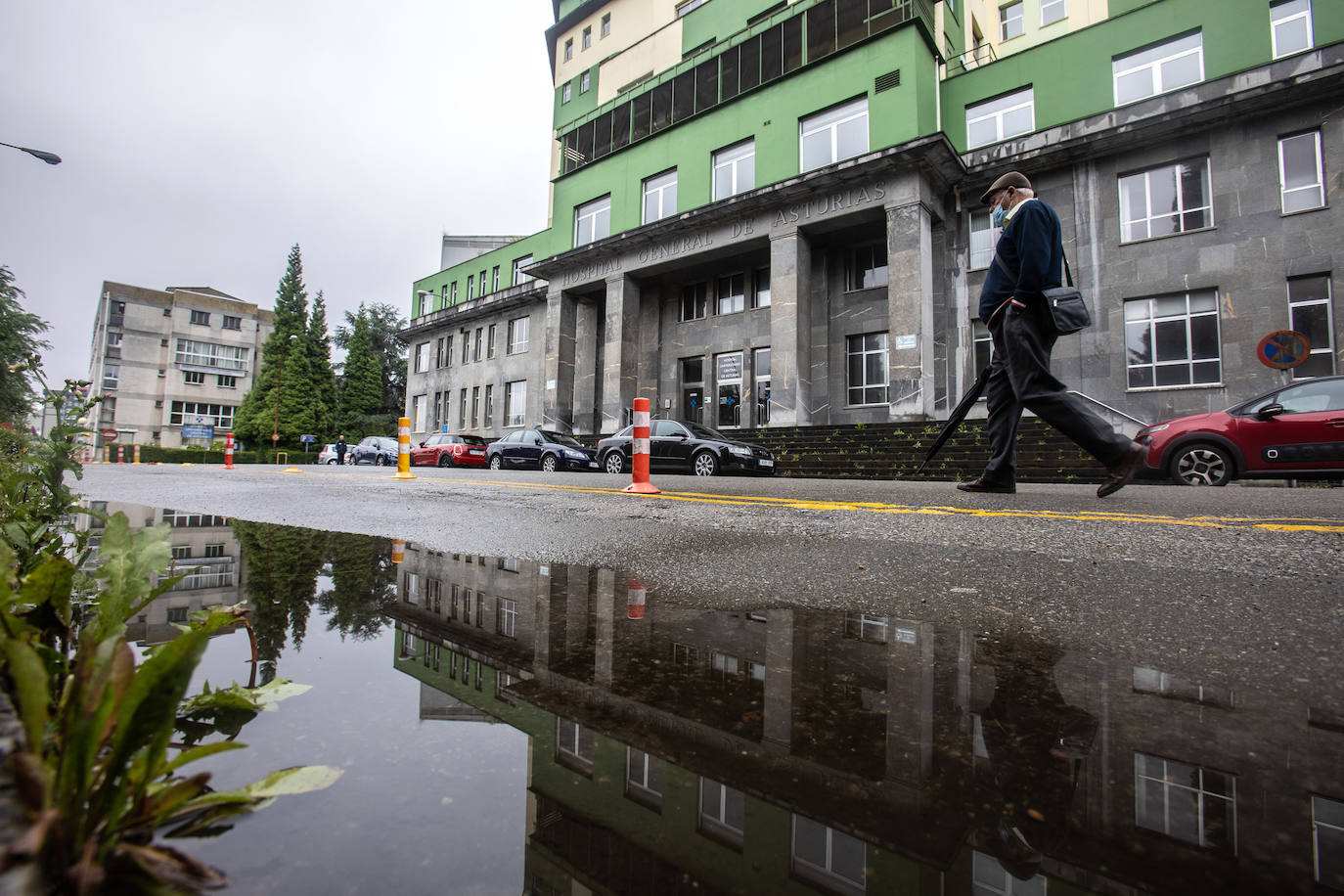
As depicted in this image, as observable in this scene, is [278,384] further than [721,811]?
Yes

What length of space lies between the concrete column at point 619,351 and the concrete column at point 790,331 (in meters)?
7.18

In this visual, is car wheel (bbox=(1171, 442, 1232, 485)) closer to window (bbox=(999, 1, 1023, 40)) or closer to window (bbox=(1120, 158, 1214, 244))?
window (bbox=(1120, 158, 1214, 244))

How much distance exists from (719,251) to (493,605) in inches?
940

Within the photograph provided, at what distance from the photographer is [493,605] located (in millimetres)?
1987

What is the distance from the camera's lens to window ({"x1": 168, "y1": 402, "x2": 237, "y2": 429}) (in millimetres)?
62531

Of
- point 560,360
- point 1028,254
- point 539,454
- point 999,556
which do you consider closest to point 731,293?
point 560,360

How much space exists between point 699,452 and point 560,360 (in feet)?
53.0

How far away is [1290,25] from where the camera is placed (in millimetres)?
17125

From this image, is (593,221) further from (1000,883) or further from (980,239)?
(1000,883)

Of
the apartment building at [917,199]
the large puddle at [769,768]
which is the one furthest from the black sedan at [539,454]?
the large puddle at [769,768]

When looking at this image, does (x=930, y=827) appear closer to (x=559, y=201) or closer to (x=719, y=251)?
(x=719, y=251)

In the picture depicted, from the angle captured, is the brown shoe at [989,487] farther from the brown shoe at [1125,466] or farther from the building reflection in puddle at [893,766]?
the building reflection in puddle at [893,766]

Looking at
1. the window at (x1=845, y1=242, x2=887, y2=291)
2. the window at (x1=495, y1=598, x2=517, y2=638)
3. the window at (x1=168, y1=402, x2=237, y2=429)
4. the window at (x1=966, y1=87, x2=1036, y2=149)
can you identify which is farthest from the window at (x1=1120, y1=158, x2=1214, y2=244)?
the window at (x1=168, y1=402, x2=237, y2=429)

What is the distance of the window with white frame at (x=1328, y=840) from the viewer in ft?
2.28
